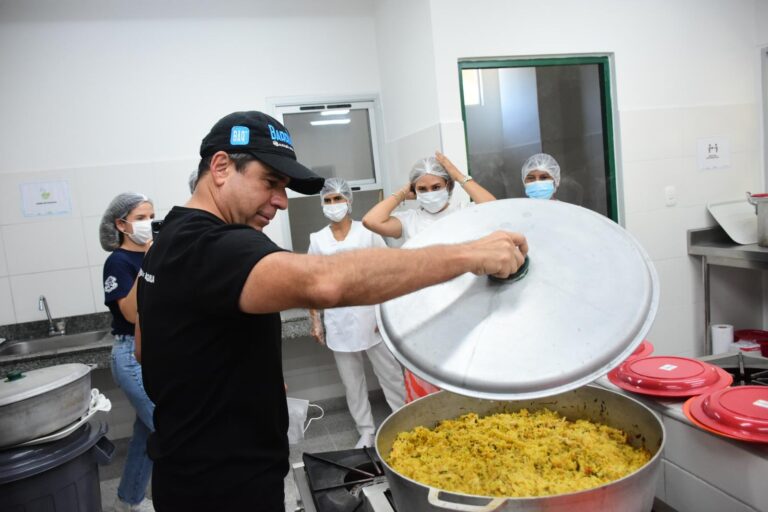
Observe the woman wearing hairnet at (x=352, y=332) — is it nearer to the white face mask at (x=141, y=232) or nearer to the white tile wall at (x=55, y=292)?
the white face mask at (x=141, y=232)

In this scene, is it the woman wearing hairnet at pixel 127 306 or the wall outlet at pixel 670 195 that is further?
the wall outlet at pixel 670 195

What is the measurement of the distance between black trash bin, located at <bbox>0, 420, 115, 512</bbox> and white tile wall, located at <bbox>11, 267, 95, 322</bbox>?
1.44 metres

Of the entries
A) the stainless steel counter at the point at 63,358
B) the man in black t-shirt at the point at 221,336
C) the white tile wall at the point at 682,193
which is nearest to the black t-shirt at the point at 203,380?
the man in black t-shirt at the point at 221,336

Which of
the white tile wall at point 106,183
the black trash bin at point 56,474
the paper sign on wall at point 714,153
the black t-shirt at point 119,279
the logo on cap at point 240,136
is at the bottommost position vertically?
the black trash bin at point 56,474

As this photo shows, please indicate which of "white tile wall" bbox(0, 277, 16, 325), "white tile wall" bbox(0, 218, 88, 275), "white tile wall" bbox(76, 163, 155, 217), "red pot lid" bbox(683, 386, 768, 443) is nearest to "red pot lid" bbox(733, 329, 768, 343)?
"red pot lid" bbox(683, 386, 768, 443)

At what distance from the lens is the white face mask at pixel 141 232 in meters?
2.37

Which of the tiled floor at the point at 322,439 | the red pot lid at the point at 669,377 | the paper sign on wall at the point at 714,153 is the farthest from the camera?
the paper sign on wall at the point at 714,153

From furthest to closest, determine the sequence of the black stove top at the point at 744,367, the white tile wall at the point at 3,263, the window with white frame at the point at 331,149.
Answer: the window with white frame at the point at 331,149, the white tile wall at the point at 3,263, the black stove top at the point at 744,367

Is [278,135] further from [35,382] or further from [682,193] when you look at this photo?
[682,193]

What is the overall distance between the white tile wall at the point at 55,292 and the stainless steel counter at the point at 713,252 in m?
3.85

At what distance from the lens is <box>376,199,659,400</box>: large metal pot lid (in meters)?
0.71

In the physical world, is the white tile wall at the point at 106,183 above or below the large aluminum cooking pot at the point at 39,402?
above

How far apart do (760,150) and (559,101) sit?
1.41 meters

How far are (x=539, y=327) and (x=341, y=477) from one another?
59 centimetres
